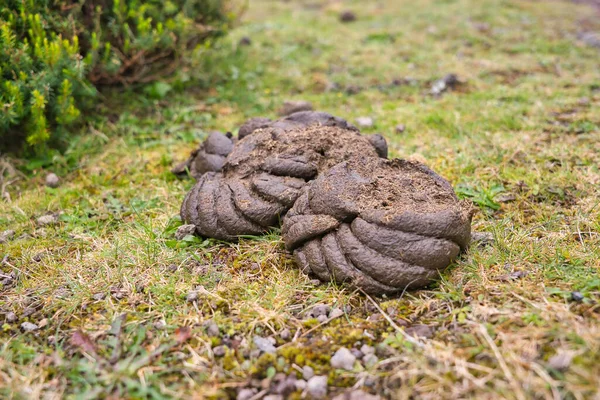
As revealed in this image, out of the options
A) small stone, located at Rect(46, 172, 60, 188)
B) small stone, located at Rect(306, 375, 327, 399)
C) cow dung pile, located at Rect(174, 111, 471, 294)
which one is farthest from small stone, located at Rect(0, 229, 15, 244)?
small stone, located at Rect(306, 375, 327, 399)

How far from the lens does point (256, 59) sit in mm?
7609

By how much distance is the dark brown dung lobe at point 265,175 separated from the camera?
3.49 m

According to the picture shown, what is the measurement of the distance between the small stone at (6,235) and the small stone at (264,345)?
94.8 inches

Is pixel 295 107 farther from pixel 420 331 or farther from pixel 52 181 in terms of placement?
pixel 420 331

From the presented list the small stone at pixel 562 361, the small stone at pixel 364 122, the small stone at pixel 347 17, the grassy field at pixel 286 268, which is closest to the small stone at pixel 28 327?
the grassy field at pixel 286 268

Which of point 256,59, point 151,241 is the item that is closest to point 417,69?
point 256,59

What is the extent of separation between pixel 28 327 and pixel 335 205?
2019mm

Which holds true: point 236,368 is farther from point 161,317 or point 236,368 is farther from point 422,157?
point 422,157

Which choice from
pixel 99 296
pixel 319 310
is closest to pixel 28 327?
pixel 99 296

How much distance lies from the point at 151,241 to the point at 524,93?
16.5 ft

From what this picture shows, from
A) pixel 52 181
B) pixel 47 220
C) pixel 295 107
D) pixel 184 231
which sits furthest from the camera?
pixel 295 107

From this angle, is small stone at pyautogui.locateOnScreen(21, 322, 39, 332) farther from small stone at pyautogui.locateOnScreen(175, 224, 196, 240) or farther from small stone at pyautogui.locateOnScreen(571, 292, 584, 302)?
small stone at pyautogui.locateOnScreen(571, 292, 584, 302)

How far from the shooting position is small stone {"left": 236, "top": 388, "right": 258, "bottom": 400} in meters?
2.32

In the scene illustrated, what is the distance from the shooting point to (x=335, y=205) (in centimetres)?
312
